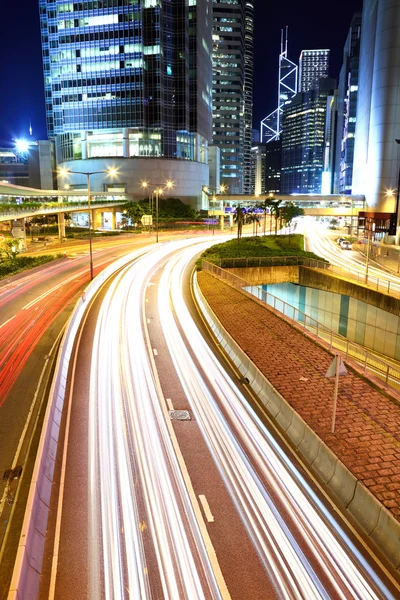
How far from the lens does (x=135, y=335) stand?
26.6 m

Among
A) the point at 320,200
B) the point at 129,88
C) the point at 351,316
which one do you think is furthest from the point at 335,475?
the point at 320,200

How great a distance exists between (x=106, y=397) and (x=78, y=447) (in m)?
3.72

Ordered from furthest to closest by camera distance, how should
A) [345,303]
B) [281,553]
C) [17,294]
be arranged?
1. [345,303]
2. [17,294]
3. [281,553]

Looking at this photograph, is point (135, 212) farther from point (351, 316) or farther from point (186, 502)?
point (186, 502)

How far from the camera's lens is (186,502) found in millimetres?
12242

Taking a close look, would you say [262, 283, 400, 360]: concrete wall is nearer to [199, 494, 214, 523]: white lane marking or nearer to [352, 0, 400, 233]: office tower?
[199, 494, 214, 523]: white lane marking

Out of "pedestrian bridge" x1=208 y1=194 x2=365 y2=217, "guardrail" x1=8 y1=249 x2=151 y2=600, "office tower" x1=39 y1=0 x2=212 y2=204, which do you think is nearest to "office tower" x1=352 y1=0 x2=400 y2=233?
"pedestrian bridge" x1=208 y1=194 x2=365 y2=217

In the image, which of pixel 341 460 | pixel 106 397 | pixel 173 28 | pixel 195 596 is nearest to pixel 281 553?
pixel 195 596

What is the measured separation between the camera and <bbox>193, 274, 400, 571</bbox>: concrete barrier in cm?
1059

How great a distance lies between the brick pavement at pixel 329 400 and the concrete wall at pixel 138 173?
104266mm

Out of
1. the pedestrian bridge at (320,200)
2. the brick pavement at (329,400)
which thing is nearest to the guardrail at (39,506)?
the brick pavement at (329,400)

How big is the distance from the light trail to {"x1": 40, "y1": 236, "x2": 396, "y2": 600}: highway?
3cm

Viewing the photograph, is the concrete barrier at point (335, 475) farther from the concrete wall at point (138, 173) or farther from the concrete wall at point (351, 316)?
the concrete wall at point (138, 173)

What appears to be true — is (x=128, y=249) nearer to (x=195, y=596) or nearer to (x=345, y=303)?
(x=345, y=303)
